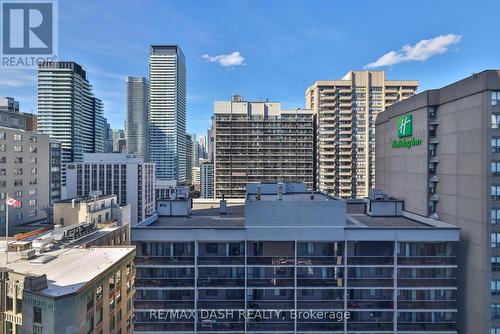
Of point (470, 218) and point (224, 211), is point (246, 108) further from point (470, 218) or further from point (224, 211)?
point (470, 218)

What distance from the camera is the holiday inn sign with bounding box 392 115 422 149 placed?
4378 centimetres

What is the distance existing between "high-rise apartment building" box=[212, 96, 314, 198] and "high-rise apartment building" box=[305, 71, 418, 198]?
5987 mm

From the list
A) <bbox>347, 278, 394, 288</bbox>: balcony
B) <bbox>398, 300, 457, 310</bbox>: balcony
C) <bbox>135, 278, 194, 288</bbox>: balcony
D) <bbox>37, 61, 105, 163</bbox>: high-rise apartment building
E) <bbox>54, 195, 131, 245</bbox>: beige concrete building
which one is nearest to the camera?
<bbox>347, 278, 394, 288</bbox>: balcony

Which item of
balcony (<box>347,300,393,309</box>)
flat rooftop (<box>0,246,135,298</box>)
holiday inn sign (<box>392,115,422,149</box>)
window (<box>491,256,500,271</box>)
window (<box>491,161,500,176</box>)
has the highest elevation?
holiday inn sign (<box>392,115,422,149</box>)

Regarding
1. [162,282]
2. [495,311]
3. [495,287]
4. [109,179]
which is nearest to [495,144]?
[495,287]

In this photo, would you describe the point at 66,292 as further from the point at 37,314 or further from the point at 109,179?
the point at 109,179

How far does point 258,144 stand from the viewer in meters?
111

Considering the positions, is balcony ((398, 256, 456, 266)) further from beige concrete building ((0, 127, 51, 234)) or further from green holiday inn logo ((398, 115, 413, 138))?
beige concrete building ((0, 127, 51, 234))

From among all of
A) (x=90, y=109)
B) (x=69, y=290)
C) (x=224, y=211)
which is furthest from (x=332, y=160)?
(x=90, y=109)

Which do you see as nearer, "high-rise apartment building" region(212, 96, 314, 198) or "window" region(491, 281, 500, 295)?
"window" region(491, 281, 500, 295)

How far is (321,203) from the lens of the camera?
34.1 meters

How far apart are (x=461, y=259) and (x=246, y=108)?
8393cm

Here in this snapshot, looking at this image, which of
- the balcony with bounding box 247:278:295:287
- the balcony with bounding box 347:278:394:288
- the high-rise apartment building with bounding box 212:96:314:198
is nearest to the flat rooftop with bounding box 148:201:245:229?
the balcony with bounding box 247:278:295:287

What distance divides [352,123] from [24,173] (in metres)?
102
